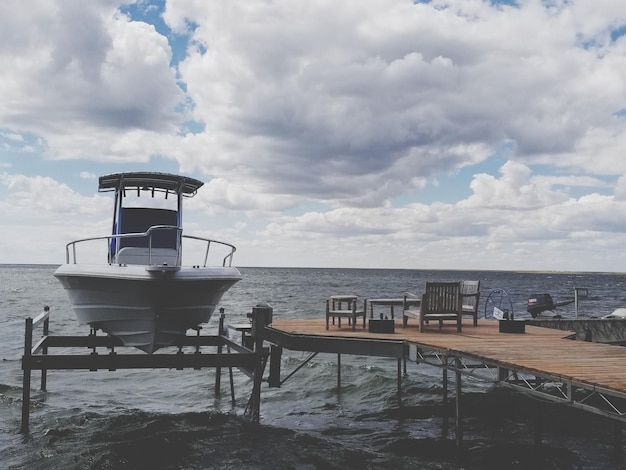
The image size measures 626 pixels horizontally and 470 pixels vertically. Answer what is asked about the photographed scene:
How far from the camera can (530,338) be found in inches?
462

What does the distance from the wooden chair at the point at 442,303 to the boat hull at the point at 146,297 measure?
13.2 feet

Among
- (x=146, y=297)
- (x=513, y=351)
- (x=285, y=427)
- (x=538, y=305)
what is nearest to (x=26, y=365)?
(x=146, y=297)

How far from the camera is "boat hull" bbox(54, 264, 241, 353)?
420 inches

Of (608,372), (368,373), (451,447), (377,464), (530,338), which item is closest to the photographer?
(608,372)

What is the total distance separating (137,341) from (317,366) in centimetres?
961

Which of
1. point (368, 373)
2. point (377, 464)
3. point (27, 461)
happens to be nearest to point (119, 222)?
point (27, 461)

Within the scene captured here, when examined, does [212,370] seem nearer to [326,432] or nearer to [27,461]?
[326,432]

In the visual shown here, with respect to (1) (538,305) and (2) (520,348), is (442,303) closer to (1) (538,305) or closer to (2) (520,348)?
(2) (520,348)

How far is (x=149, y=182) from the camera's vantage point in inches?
525

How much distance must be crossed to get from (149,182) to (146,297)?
3567 millimetres

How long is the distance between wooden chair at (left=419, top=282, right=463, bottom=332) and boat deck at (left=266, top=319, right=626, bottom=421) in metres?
0.34

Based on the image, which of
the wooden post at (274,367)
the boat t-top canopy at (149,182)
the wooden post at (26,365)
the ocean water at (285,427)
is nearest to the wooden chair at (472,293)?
the ocean water at (285,427)

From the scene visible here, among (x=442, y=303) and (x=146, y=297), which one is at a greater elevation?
(x=146, y=297)

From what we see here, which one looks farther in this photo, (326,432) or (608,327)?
(608,327)
